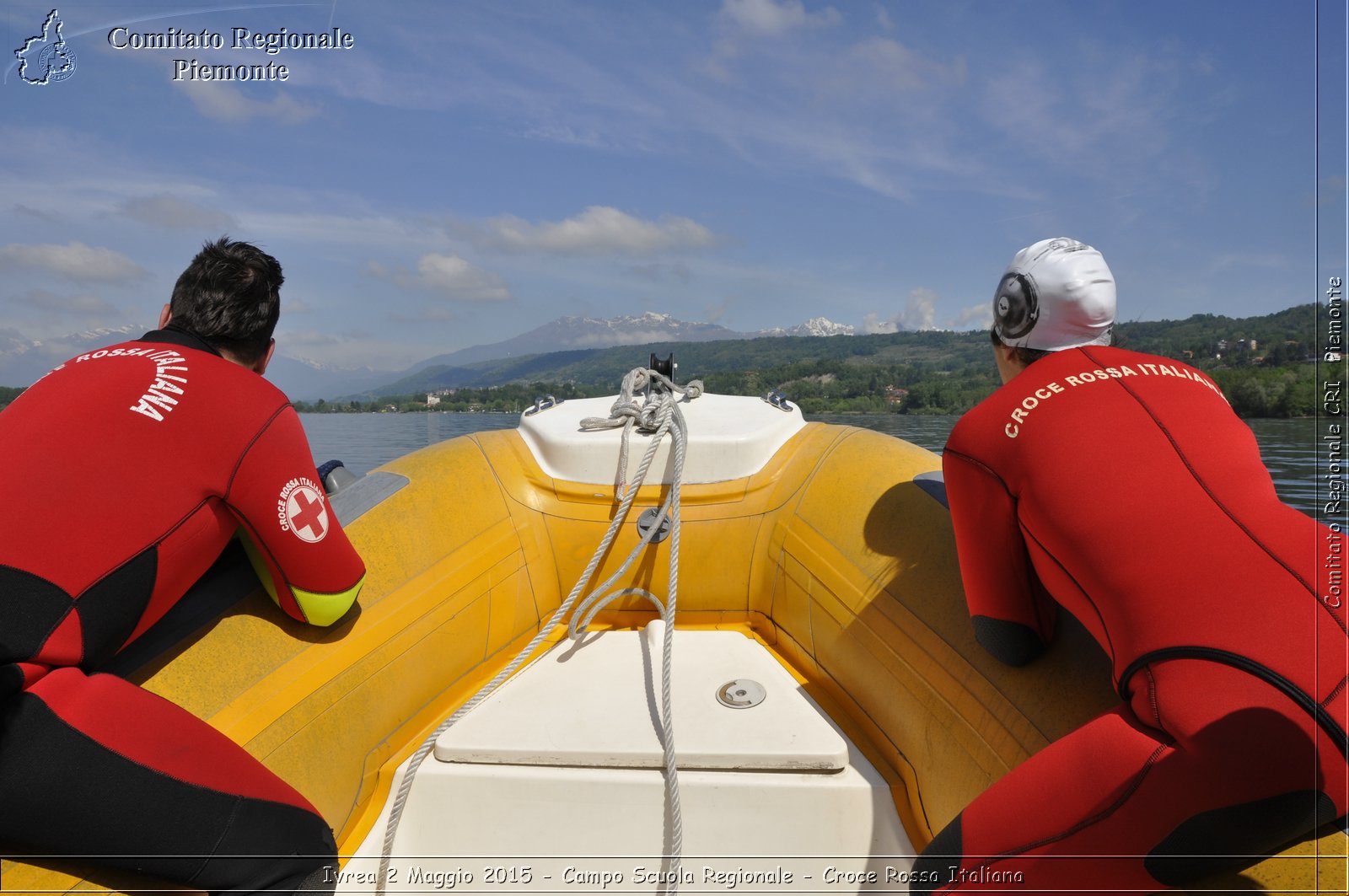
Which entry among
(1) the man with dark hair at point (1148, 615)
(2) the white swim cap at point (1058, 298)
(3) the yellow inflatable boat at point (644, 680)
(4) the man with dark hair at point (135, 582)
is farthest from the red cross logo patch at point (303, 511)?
(2) the white swim cap at point (1058, 298)

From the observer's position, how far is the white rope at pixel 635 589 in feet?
5.11

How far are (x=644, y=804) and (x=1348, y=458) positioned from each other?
1.53m

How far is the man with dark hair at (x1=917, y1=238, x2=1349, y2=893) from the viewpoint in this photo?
2.82 ft

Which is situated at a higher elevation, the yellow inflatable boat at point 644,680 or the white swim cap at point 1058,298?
the white swim cap at point 1058,298

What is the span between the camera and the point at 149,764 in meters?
1.09

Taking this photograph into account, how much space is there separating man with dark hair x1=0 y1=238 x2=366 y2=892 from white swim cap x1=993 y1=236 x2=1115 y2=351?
1.51 metres

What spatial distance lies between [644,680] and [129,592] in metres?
1.28

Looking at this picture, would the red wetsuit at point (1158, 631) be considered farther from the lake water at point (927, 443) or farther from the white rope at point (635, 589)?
the white rope at point (635, 589)

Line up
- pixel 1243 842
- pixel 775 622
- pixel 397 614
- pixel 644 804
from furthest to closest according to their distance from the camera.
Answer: pixel 775 622 → pixel 397 614 → pixel 644 804 → pixel 1243 842

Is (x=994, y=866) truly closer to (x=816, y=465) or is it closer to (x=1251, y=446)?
(x=1251, y=446)

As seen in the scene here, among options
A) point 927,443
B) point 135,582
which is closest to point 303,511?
point 135,582

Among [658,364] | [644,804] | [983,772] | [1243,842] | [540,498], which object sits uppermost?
[658,364]

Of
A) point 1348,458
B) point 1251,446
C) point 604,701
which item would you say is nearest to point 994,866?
point 1251,446

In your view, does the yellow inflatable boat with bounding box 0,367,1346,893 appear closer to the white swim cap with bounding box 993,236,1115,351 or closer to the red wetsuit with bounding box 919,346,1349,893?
the red wetsuit with bounding box 919,346,1349,893
